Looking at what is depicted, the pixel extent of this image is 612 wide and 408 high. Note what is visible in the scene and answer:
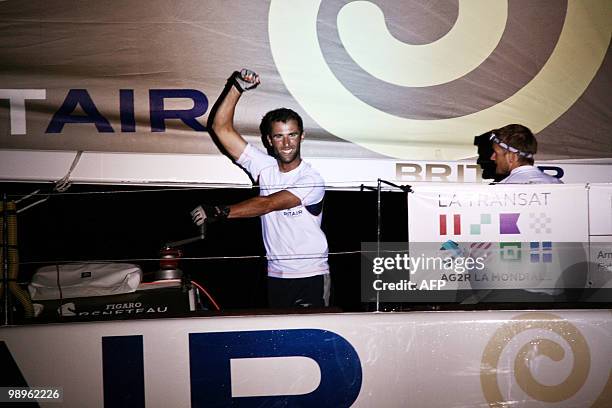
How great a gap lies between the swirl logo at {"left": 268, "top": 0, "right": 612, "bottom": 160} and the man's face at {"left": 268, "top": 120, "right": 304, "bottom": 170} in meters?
0.18

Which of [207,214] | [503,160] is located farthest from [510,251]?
[207,214]

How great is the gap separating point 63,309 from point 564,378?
2454mm

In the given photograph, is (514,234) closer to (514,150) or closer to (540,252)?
(540,252)

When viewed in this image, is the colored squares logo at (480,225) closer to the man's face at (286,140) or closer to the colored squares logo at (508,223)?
the colored squares logo at (508,223)

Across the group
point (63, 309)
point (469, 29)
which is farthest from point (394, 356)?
point (469, 29)

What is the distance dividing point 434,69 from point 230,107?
127 centimetres

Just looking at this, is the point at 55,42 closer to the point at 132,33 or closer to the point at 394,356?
the point at 132,33

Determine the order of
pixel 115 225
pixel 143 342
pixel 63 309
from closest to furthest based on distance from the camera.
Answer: pixel 143 342, pixel 63 309, pixel 115 225

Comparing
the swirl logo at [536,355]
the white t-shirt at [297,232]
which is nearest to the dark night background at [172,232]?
the white t-shirt at [297,232]

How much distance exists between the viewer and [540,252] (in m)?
3.03

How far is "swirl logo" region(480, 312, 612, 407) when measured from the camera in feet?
9.60

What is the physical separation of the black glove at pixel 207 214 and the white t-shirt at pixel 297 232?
29 centimetres

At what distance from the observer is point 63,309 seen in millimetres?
3219

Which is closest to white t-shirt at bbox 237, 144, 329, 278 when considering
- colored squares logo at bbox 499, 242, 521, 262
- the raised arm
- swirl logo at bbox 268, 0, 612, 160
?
the raised arm
